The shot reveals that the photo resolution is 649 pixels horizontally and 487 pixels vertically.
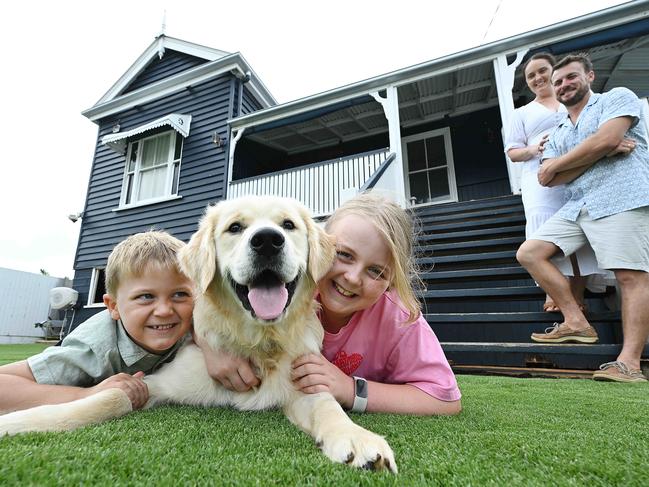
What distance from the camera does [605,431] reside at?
142cm

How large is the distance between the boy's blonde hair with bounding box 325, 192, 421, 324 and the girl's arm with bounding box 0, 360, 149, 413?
125 cm

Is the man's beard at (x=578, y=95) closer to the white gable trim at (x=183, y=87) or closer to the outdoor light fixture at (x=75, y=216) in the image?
the white gable trim at (x=183, y=87)

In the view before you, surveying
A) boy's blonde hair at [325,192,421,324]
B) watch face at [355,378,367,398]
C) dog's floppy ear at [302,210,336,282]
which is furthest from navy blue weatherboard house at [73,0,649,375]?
dog's floppy ear at [302,210,336,282]

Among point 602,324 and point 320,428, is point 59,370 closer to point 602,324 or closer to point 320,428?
point 320,428

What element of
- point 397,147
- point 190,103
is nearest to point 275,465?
point 397,147

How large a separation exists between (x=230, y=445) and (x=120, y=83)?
13653mm

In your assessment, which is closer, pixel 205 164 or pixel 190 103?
pixel 205 164

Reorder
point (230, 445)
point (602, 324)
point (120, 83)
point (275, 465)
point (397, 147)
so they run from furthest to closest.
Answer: point (120, 83)
point (397, 147)
point (602, 324)
point (230, 445)
point (275, 465)

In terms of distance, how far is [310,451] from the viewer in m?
1.12

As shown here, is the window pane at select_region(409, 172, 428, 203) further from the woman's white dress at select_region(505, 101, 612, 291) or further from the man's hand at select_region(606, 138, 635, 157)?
the man's hand at select_region(606, 138, 635, 157)

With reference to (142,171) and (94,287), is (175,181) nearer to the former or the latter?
(142,171)

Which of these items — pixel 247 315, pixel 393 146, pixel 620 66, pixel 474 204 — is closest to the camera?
pixel 247 315

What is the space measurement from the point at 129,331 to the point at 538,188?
12.9ft

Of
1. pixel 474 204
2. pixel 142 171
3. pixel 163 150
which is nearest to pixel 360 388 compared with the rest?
pixel 474 204
